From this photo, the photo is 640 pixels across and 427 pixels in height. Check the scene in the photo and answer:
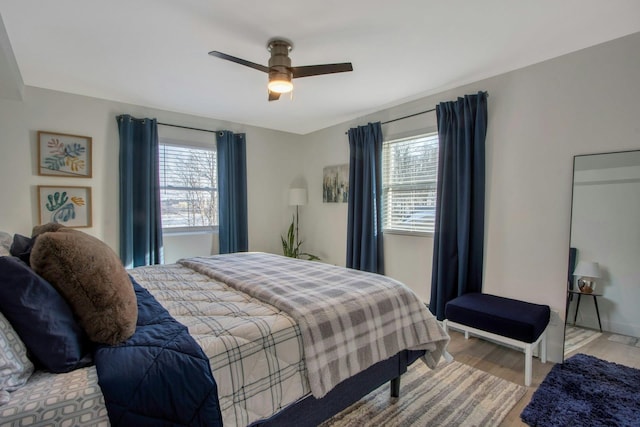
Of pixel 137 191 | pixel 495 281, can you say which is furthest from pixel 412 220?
pixel 137 191

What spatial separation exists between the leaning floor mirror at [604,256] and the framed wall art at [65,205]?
4555 mm

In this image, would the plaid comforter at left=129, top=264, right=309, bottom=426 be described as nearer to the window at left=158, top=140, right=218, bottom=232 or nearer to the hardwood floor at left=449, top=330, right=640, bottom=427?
the hardwood floor at left=449, top=330, right=640, bottom=427

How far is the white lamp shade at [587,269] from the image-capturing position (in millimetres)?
2266

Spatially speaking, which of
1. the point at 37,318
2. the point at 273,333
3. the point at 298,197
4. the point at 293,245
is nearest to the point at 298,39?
the point at 273,333

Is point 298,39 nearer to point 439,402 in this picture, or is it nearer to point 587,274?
point 439,402

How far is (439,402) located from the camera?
6.25ft

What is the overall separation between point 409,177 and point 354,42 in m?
1.75

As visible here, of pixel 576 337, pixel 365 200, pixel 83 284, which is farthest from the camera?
pixel 365 200

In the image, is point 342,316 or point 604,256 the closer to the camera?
point 342,316

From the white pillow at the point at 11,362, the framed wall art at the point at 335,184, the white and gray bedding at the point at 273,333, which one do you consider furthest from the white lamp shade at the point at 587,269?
the white pillow at the point at 11,362

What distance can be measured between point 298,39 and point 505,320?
2.53 m

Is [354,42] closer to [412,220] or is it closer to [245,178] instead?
[412,220]

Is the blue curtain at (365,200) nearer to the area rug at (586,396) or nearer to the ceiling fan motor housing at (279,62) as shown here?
the ceiling fan motor housing at (279,62)

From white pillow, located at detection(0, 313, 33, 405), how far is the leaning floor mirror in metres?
3.19
